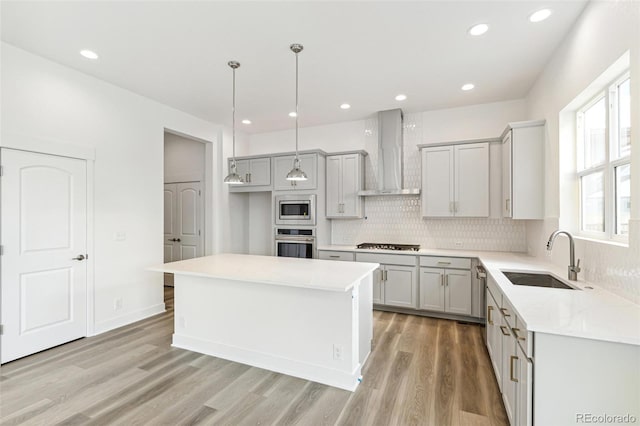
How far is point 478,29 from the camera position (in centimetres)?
250

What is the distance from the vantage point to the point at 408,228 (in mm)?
4621

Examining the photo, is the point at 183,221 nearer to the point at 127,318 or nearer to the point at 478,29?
the point at 127,318

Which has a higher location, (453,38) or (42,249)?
(453,38)

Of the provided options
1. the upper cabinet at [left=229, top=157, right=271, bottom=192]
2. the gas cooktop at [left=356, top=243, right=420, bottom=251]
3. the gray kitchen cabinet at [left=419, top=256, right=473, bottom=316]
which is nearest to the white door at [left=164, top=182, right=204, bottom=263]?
the upper cabinet at [left=229, top=157, right=271, bottom=192]

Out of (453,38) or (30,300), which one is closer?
(453,38)

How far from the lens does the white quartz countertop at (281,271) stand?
2.21 meters

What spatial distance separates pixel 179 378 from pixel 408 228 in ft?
11.7

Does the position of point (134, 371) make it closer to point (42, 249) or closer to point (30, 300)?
point (30, 300)

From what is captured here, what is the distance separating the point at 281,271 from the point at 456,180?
9.29 feet

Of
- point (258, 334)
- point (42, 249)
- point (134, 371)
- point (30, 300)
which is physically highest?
point (42, 249)

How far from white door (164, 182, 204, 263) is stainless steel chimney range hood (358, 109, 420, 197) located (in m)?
2.94

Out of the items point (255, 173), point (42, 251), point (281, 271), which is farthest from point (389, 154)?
point (42, 251)

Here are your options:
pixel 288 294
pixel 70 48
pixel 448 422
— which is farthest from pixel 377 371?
pixel 70 48

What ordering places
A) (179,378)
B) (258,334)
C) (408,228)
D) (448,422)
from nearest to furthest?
(448,422), (179,378), (258,334), (408,228)
